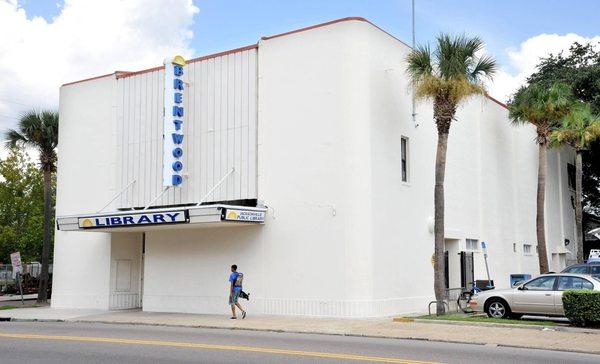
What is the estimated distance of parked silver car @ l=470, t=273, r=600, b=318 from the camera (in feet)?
60.5

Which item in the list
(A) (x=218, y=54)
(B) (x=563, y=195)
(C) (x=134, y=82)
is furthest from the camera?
(B) (x=563, y=195)

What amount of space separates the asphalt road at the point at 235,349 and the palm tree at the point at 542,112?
16562 millimetres

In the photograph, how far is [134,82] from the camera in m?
25.8

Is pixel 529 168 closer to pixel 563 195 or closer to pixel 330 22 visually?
pixel 563 195

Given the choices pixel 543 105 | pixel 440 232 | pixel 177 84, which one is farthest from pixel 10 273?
pixel 543 105

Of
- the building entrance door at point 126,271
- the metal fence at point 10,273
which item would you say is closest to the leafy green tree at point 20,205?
the metal fence at point 10,273

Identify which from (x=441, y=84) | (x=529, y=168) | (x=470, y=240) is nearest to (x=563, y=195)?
(x=529, y=168)

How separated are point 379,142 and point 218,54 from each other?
6697mm

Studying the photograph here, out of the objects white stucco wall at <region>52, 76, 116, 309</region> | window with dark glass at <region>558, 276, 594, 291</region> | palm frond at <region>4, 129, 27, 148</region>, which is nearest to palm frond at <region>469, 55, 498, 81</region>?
window with dark glass at <region>558, 276, 594, 291</region>

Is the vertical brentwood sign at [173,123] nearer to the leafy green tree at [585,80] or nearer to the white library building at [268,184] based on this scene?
the white library building at [268,184]

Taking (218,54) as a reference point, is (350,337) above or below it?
below

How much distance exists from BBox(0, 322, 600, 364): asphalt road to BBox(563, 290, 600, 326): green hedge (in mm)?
4060

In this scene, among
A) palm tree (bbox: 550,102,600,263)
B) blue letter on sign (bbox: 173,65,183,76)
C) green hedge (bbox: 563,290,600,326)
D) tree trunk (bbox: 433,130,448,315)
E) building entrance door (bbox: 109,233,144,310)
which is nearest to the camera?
green hedge (bbox: 563,290,600,326)

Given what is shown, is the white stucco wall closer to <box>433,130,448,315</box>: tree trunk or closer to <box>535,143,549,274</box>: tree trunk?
<box>433,130,448,315</box>: tree trunk
